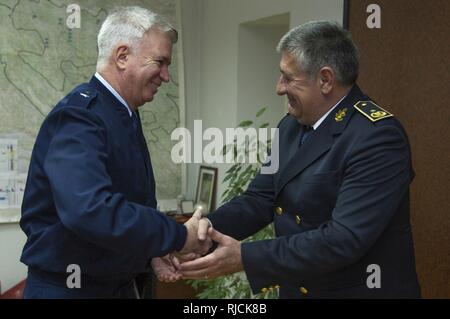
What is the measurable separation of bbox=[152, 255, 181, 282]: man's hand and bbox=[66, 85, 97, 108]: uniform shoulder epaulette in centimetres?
61

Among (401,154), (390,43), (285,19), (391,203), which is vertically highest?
(285,19)

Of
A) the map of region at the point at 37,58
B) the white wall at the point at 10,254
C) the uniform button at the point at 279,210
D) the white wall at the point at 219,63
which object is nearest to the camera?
the uniform button at the point at 279,210

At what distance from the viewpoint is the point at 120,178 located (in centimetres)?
134

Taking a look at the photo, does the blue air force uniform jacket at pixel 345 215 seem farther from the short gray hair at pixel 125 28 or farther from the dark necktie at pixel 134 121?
the short gray hair at pixel 125 28

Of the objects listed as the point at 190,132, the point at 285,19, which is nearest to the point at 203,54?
the point at 190,132

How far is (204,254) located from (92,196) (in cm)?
51

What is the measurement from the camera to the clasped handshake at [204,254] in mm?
1445

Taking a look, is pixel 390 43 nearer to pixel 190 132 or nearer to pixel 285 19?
pixel 285 19

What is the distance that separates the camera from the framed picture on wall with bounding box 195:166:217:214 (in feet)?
11.5

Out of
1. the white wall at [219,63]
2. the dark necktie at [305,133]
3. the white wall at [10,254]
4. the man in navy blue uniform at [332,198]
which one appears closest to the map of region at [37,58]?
the white wall at [10,254]

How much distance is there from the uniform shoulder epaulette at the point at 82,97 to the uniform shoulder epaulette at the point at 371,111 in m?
0.72

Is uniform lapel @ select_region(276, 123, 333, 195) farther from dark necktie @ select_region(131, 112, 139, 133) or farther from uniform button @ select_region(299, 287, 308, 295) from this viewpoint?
dark necktie @ select_region(131, 112, 139, 133)

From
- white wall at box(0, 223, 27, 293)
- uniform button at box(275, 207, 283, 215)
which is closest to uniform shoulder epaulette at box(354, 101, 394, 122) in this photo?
uniform button at box(275, 207, 283, 215)
